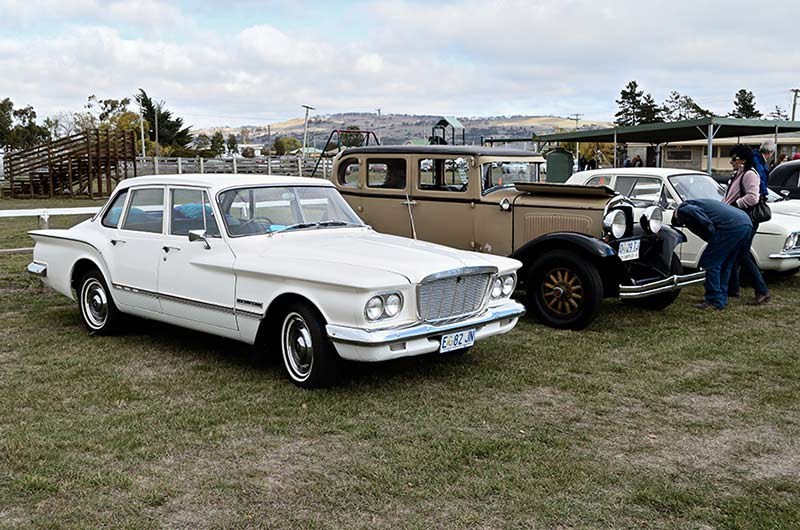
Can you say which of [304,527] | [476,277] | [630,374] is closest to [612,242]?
[630,374]

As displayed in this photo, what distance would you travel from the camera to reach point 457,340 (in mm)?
5676

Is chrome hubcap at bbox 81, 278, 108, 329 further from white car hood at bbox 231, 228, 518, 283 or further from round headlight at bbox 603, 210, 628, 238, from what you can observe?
round headlight at bbox 603, 210, 628, 238

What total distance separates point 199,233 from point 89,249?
5.54 feet

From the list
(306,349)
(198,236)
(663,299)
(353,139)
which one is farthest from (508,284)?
(353,139)

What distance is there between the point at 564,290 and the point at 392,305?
2.96m

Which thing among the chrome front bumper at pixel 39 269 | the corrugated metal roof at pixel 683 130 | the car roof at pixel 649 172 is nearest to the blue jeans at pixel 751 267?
the car roof at pixel 649 172

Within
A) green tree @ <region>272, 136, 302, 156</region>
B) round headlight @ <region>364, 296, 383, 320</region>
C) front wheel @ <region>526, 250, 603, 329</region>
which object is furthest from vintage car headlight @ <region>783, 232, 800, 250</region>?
green tree @ <region>272, 136, 302, 156</region>

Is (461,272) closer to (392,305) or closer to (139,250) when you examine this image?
(392,305)

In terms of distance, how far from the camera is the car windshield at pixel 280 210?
6344 millimetres

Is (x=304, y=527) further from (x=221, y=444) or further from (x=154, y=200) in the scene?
(x=154, y=200)

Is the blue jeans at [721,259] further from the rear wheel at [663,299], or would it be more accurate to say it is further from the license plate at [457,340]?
the license plate at [457,340]

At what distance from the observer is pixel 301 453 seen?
4.54 m

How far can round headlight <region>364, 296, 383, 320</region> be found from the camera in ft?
17.1

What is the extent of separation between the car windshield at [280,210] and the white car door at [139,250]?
0.76 metres
